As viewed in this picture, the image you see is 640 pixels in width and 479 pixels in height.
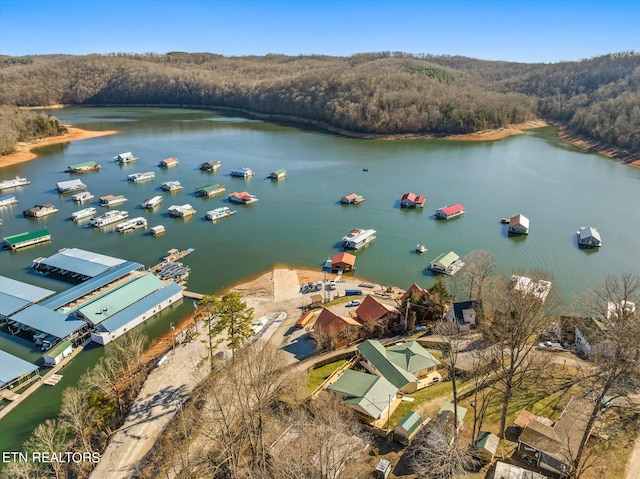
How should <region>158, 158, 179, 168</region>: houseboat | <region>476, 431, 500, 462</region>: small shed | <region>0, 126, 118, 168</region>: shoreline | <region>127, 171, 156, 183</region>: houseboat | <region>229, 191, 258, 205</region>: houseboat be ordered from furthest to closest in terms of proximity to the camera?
<region>0, 126, 118, 168</region>: shoreline < <region>158, 158, 179, 168</region>: houseboat < <region>127, 171, 156, 183</region>: houseboat < <region>229, 191, 258, 205</region>: houseboat < <region>476, 431, 500, 462</region>: small shed

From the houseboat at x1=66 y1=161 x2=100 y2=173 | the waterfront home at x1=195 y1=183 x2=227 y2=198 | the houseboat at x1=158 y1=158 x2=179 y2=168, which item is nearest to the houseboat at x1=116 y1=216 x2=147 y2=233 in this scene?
the waterfront home at x1=195 y1=183 x2=227 y2=198

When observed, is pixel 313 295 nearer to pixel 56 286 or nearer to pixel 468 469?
pixel 468 469

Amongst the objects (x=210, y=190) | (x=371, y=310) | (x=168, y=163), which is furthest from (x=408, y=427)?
(x=168, y=163)

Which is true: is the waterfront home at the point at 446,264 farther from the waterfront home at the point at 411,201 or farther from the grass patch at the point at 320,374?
the grass patch at the point at 320,374

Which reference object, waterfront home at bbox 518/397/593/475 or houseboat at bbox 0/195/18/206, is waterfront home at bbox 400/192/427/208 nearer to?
waterfront home at bbox 518/397/593/475

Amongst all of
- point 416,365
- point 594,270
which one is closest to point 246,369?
point 416,365
